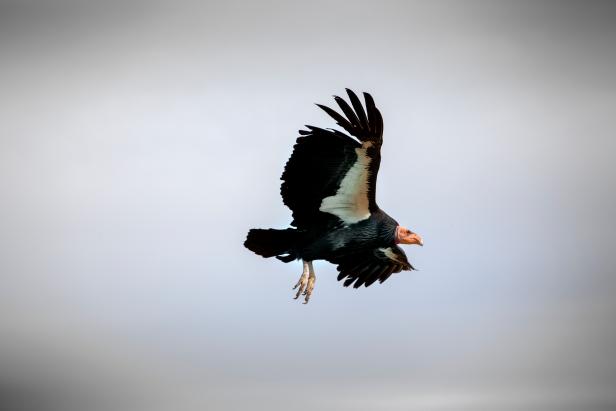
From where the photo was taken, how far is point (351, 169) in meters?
28.3

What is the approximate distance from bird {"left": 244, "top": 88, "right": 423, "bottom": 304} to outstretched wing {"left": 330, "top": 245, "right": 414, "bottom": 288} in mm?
1102

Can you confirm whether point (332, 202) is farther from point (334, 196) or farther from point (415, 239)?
point (415, 239)

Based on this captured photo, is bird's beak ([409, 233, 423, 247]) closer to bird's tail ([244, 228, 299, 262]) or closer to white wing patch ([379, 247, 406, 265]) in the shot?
white wing patch ([379, 247, 406, 265])

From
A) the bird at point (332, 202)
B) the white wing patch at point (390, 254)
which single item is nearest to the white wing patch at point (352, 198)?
the bird at point (332, 202)

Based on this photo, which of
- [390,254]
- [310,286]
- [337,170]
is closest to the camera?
[337,170]

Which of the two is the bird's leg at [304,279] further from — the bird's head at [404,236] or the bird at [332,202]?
the bird's head at [404,236]

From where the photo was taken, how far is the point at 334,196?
28859 mm

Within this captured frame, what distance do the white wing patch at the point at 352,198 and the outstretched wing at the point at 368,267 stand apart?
89.9 inches

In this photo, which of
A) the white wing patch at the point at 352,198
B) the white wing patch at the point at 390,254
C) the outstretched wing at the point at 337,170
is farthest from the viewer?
the white wing patch at the point at 390,254

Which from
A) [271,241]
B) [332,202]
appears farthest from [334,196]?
[271,241]

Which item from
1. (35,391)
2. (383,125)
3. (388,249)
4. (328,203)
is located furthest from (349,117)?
(35,391)

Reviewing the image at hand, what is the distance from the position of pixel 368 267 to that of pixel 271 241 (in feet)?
11.6

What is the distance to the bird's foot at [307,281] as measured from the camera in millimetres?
29125

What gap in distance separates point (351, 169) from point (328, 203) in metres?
1.21
